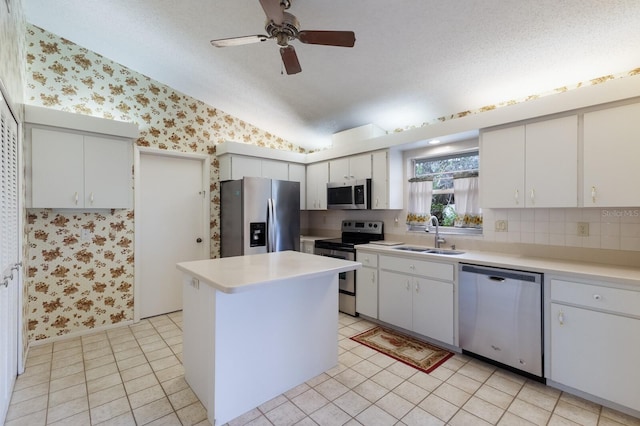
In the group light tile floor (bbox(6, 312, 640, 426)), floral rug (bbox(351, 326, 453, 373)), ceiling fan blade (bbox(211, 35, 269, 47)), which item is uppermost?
ceiling fan blade (bbox(211, 35, 269, 47))

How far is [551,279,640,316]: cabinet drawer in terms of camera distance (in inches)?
72.7

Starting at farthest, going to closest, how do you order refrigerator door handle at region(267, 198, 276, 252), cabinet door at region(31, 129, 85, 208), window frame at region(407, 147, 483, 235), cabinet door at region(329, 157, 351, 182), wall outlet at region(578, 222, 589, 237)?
cabinet door at region(329, 157, 351, 182) < refrigerator door handle at region(267, 198, 276, 252) < window frame at region(407, 147, 483, 235) < cabinet door at region(31, 129, 85, 208) < wall outlet at region(578, 222, 589, 237)

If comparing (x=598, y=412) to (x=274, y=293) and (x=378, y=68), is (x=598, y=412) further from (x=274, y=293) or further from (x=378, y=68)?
(x=378, y=68)

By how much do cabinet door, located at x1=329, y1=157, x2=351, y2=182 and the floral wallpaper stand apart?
2.04 m

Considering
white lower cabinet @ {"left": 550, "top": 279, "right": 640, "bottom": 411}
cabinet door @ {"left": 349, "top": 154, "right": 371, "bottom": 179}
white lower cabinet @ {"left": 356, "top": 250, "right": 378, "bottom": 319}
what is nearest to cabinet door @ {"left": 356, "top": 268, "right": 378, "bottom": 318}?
white lower cabinet @ {"left": 356, "top": 250, "right": 378, "bottom": 319}

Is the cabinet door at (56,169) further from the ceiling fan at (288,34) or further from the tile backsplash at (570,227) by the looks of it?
the tile backsplash at (570,227)

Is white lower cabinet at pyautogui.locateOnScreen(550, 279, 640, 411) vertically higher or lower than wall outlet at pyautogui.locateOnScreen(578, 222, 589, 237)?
lower

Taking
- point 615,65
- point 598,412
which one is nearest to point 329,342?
point 598,412

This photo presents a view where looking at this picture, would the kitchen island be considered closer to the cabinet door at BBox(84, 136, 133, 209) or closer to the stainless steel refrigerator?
the stainless steel refrigerator

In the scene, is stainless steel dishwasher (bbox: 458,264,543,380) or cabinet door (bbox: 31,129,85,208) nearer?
stainless steel dishwasher (bbox: 458,264,543,380)

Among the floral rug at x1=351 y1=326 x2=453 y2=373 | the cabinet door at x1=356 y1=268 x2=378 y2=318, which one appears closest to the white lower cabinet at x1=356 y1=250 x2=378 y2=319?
the cabinet door at x1=356 y1=268 x2=378 y2=318

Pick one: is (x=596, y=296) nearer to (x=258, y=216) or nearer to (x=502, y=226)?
(x=502, y=226)

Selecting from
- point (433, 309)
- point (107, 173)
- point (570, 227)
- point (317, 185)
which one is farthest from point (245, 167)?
point (570, 227)

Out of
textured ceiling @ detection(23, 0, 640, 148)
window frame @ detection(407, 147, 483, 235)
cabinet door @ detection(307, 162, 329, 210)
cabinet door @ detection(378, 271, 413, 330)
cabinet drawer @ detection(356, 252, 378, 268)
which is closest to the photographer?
textured ceiling @ detection(23, 0, 640, 148)
